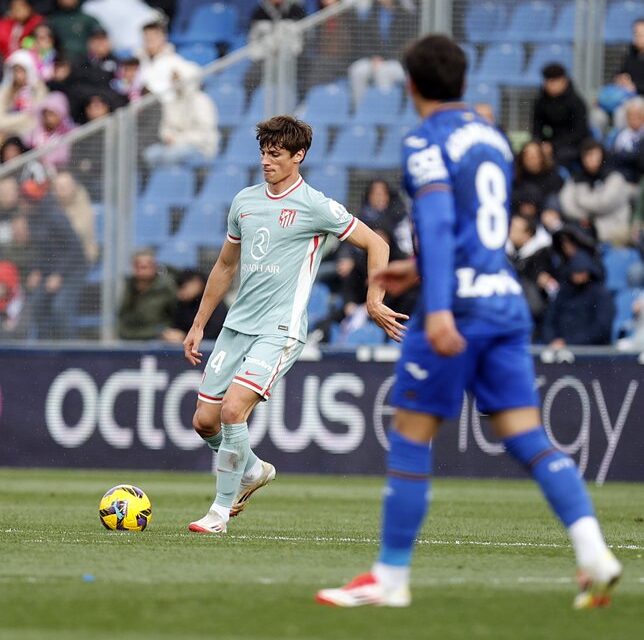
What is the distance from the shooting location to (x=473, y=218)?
6363 millimetres

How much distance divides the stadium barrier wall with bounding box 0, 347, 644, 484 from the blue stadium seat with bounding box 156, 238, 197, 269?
2.22m

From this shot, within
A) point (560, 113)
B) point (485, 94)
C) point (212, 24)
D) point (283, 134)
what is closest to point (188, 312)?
point (485, 94)

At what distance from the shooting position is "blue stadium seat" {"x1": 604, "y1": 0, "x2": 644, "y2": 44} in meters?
19.7

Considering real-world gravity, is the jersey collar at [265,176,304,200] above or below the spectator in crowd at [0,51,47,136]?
below

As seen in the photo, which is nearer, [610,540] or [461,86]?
[461,86]

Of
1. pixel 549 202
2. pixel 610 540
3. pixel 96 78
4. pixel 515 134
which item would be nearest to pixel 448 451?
pixel 549 202

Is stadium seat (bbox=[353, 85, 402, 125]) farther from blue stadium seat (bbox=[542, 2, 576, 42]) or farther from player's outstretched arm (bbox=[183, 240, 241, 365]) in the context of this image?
player's outstretched arm (bbox=[183, 240, 241, 365])

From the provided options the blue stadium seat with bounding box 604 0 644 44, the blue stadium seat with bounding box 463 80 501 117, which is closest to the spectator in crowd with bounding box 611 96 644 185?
the blue stadium seat with bounding box 604 0 644 44

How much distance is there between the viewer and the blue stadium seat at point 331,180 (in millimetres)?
19125

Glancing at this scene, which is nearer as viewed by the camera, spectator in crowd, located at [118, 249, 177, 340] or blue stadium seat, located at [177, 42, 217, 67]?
spectator in crowd, located at [118, 249, 177, 340]

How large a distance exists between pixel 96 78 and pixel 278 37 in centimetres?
334

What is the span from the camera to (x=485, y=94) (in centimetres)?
1978

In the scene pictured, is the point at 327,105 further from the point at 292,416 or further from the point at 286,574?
the point at 286,574

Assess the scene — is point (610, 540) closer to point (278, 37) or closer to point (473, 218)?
point (473, 218)
